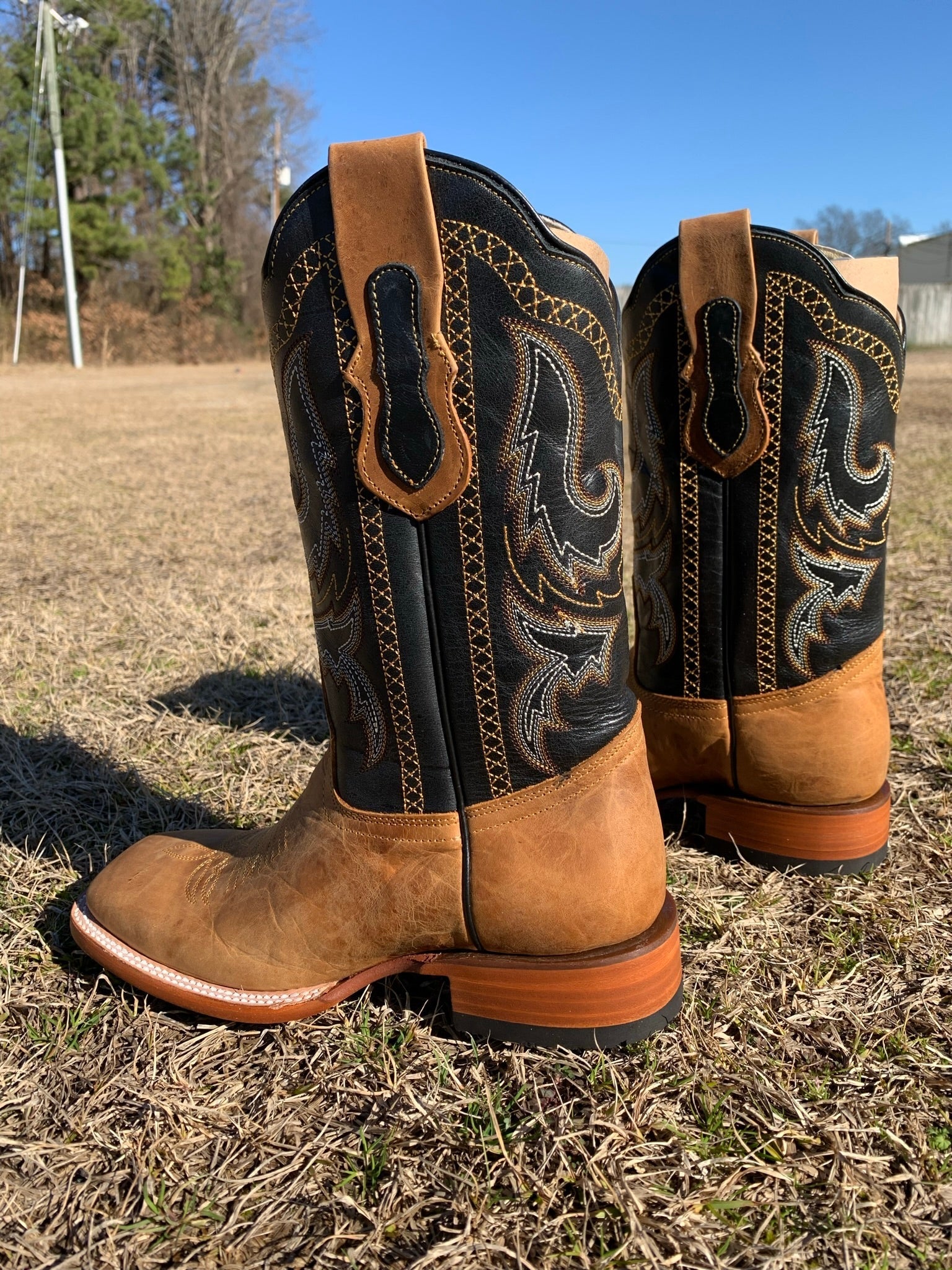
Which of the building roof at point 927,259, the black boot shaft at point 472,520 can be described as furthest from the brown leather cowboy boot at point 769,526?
the building roof at point 927,259

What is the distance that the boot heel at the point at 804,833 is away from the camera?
1.33 metres

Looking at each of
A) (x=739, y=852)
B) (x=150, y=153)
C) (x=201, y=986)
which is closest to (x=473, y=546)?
(x=201, y=986)

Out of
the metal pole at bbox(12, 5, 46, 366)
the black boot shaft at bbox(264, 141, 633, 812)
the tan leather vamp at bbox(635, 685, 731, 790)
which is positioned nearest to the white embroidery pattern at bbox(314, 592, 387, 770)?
the black boot shaft at bbox(264, 141, 633, 812)

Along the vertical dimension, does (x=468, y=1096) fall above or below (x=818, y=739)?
below

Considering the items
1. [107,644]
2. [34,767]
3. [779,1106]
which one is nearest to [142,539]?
[107,644]

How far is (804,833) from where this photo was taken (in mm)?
1349

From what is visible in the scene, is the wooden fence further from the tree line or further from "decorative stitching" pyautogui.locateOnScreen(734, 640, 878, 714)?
"decorative stitching" pyautogui.locateOnScreen(734, 640, 878, 714)

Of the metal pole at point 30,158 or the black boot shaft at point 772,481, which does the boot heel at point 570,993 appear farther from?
the metal pole at point 30,158

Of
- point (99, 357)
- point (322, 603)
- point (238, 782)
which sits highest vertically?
point (99, 357)

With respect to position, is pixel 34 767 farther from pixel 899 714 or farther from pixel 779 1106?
pixel 899 714

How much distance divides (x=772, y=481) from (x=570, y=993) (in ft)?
2.59

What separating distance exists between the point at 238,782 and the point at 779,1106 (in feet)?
3.62

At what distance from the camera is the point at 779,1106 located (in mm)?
909

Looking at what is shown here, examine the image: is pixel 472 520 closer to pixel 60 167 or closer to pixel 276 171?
pixel 60 167
